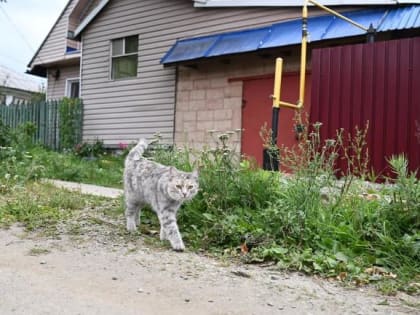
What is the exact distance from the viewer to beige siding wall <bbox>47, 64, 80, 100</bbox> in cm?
1734

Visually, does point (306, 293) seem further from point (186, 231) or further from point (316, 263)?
point (186, 231)

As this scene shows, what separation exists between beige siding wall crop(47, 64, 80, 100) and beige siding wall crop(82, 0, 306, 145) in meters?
3.19

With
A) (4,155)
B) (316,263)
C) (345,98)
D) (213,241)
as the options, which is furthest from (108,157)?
(316,263)

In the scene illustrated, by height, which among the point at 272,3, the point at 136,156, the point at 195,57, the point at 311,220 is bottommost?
the point at 311,220

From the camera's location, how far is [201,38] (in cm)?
1115

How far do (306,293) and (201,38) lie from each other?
8.90 m

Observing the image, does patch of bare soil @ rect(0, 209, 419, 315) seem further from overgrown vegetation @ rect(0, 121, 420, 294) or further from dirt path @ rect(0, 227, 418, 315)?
overgrown vegetation @ rect(0, 121, 420, 294)

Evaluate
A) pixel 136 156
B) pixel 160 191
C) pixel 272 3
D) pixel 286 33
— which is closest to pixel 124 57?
pixel 272 3

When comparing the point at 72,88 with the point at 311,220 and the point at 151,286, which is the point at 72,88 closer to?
the point at 311,220

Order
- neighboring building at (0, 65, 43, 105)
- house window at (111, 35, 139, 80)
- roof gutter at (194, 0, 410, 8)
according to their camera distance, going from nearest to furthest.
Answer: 1. roof gutter at (194, 0, 410, 8)
2. house window at (111, 35, 139, 80)
3. neighboring building at (0, 65, 43, 105)

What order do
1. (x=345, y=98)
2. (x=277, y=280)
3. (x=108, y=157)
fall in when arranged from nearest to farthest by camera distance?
(x=277, y=280), (x=345, y=98), (x=108, y=157)

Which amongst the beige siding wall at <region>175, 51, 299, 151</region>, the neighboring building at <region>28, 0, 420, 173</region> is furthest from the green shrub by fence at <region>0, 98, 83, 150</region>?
the beige siding wall at <region>175, 51, 299, 151</region>

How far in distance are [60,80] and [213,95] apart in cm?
896

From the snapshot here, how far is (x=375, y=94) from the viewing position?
716 cm
